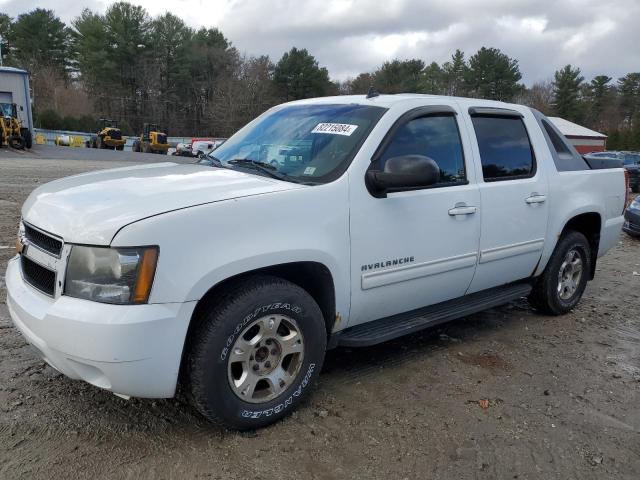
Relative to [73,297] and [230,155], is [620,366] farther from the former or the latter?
[73,297]

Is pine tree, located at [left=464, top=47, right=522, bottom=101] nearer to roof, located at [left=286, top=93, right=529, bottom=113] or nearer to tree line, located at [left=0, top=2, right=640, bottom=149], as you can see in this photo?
tree line, located at [left=0, top=2, right=640, bottom=149]

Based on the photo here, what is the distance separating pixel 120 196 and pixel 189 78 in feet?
252

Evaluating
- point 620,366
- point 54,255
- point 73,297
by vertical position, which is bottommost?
point 620,366

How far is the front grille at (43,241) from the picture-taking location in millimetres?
2644

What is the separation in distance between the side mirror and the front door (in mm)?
80

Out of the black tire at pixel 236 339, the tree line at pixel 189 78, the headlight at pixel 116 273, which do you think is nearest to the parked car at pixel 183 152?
the black tire at pixel 236 339

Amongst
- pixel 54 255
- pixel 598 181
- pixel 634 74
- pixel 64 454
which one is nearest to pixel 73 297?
pixel 54 255

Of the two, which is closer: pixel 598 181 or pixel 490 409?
pixel 490 409

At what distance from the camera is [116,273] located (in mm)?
2438

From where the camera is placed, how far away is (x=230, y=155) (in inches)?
153

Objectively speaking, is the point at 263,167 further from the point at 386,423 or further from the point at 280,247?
the point at 386,423

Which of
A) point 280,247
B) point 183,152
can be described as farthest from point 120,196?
point 183,152

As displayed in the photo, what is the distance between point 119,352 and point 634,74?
94448 mm

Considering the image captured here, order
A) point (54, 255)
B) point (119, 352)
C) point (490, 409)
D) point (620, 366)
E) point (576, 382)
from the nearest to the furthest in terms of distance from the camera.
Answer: point (119, 352) < point (54, 255) < point (490, 409) < point (576, 382) < point (620, 366)
